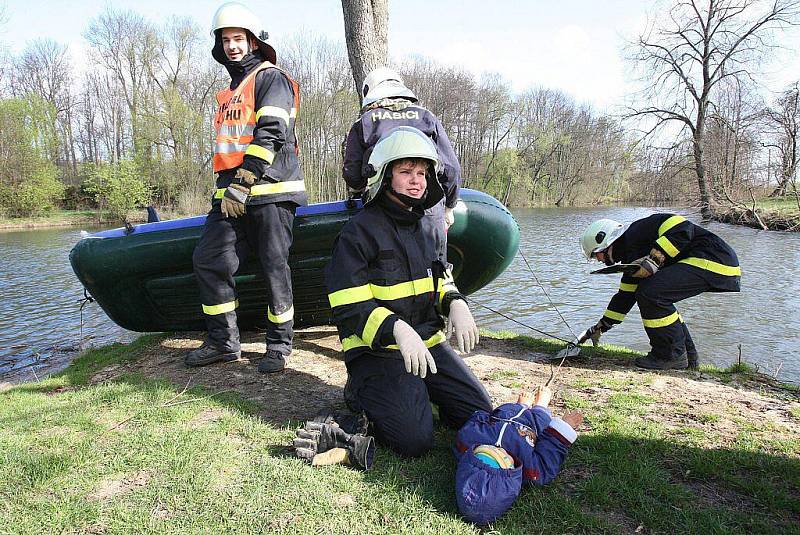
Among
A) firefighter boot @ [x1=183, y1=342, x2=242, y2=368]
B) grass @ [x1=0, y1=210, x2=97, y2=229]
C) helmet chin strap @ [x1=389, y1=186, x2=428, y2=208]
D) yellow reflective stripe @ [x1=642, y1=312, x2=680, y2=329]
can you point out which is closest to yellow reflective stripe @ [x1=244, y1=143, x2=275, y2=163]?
helmet chin strap @ [x1=389, y1=186, x2=428, y2=208]

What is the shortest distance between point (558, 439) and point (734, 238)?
16.7 metres

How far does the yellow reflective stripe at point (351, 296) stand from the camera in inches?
105

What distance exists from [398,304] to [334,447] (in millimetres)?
A: 822

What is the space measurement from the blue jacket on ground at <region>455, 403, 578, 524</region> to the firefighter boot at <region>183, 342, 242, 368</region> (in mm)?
2294

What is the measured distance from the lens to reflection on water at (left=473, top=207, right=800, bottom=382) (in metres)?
6.17

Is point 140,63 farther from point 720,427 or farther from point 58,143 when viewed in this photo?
point 720,427

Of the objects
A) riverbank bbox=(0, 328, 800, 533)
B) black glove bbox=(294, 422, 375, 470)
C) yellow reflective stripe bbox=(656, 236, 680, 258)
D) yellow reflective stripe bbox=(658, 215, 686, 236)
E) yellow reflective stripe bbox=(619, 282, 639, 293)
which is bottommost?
riverbank bbox=(0, 328, 800, 533)

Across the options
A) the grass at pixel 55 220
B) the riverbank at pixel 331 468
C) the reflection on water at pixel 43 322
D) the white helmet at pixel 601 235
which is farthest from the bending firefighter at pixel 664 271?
the grass at pixel 55 220

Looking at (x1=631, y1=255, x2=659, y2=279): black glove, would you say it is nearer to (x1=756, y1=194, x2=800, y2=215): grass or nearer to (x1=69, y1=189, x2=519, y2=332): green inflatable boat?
(x1=69, y1=189, x2=519, y2=332): green inflatable boat

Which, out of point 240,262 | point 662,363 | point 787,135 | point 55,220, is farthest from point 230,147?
point 55,220

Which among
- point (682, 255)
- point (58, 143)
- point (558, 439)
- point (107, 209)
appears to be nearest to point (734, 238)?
point (682, 255)

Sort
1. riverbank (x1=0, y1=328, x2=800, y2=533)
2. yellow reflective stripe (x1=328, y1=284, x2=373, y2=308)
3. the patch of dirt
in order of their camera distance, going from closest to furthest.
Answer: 1. riverbank (x1=0, y1=328, x2=800, y2=533)
2. the patch of dirt
3. yellow reflective stripe (x1=328, y1=284, x2=373, y2=308)

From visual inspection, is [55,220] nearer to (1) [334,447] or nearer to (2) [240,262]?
(2) [240,262]

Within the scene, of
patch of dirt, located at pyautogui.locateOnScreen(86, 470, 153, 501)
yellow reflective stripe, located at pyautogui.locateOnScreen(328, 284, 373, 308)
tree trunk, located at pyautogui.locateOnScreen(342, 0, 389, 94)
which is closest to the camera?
patch of dirt, located at pyautogui.locateOnScreen(86, 470, 153, 501)
